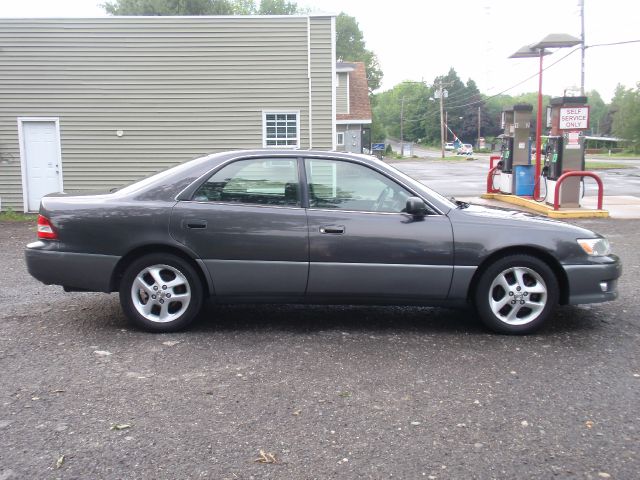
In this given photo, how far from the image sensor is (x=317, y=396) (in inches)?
156

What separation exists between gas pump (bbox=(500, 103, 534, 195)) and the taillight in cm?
1305

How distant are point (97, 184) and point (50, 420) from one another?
12.1 metres

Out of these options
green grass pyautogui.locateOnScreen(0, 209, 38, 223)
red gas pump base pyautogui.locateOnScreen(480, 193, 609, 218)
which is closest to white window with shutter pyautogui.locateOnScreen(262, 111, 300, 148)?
green grass pyautogui.locateOnScreen(0, 209, 38, 223)

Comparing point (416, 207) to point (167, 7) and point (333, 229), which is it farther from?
point (167, 7)

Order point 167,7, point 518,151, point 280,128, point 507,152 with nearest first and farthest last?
point 280,128 < point 518,151 < point 507,152 < point 167,7

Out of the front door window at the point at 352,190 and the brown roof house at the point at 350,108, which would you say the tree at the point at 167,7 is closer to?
the brown roof house at the point at 350,108

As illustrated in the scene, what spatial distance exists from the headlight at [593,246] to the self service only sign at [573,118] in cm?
929

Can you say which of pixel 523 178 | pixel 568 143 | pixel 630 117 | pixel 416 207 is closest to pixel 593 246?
pixel 416 207

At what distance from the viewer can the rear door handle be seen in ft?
16.6

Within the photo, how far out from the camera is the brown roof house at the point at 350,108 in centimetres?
3594

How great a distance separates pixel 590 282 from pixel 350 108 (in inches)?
1378

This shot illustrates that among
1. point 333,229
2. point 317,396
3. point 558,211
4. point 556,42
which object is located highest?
point 556,42

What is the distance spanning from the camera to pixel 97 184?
14852 millimetres

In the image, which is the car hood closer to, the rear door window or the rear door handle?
the rear door window
